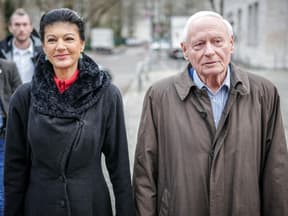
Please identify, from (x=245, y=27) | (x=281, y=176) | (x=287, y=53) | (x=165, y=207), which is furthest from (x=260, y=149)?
(x=245, y=27)

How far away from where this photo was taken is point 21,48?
5328mm

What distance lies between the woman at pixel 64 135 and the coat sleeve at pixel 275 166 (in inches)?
30.8

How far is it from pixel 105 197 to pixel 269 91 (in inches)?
43.3

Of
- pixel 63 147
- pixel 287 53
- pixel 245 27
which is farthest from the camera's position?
pixel 245 27

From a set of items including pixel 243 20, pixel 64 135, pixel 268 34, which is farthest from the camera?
pixel 243 20

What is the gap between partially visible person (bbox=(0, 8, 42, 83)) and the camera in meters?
5.27

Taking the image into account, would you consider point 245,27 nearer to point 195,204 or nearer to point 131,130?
point 131,130

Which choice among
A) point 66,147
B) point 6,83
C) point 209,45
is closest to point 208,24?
point 209,45

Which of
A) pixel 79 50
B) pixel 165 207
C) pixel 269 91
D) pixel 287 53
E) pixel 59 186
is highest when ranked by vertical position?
pixel 79 50

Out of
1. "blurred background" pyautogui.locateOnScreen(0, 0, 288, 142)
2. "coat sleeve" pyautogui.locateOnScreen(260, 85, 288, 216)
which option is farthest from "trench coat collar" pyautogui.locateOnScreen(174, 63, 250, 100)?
"blurred background" pyautogui.locateOnScreen(0, 0, 288, 142)

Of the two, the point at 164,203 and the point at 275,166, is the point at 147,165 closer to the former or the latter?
the point at 164,203

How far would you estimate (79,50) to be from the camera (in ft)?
9.24

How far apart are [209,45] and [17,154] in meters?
1.23

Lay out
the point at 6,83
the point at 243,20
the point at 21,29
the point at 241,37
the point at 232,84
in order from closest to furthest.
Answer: the point at 232,84 < the point at 6,83 < the point at 21,29 < the point at 243,20 < the point at 241,37
